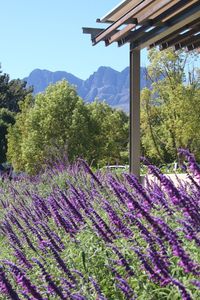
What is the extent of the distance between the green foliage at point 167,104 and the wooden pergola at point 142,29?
57.1 feet

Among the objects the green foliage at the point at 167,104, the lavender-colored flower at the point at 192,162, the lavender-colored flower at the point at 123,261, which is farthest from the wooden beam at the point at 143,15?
the green foliage at the point at 167,104

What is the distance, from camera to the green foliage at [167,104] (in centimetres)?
2691

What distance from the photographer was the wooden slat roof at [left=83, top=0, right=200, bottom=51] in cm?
703

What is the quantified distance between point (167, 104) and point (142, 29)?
21396mm

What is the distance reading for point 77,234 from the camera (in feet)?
12.1

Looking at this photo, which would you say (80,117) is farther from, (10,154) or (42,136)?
(10,154)

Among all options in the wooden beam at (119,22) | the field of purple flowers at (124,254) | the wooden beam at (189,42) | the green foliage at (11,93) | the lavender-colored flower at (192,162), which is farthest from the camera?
the green foliage at (11,93)

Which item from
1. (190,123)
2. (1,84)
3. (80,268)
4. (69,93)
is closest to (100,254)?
(80,268)

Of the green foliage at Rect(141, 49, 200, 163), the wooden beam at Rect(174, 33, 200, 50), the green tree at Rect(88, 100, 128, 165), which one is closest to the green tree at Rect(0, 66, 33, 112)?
the green tree at Rect(88, 100, 128, 165)

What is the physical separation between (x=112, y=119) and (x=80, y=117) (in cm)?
665

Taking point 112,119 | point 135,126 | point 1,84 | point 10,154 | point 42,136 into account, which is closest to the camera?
point 135,126

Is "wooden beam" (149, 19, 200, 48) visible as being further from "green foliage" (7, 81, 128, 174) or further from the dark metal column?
"green foliage" (7, 81, 128, 174)

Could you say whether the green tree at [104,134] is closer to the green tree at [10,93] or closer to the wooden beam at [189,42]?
the green tree at [10,93]

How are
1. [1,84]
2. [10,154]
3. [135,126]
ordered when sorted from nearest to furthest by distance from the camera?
[135,126], [10,154], [1,84]
